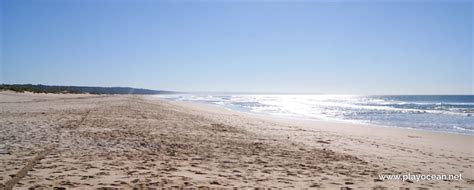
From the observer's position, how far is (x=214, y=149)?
34.0ft

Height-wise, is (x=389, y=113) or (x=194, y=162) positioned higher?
(x=194, y=162)

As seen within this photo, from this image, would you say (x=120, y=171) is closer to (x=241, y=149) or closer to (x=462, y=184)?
(x=241, y=149)

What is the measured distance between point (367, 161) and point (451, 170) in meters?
2.06

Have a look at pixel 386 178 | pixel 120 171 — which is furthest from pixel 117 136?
pixel 386 178

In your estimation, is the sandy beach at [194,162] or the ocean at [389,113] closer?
the sandy beach at [194,162]

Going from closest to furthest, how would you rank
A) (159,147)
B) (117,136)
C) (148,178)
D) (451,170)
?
(148,178), (451,170), (159,147), (117,136)

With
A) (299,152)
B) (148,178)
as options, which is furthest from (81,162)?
(299,152)

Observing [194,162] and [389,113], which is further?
[389,113]

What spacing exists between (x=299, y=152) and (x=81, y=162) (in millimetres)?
5940

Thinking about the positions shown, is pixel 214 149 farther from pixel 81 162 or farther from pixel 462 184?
pixel 462 184

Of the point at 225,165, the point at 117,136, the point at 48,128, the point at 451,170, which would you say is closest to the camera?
the point at 225,165

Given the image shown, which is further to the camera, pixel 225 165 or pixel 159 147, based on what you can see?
pixel 159 147

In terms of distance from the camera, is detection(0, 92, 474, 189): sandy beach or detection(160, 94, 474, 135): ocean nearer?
detection(0, 92, 474, 189): sandy beach

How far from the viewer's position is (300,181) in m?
6.91
